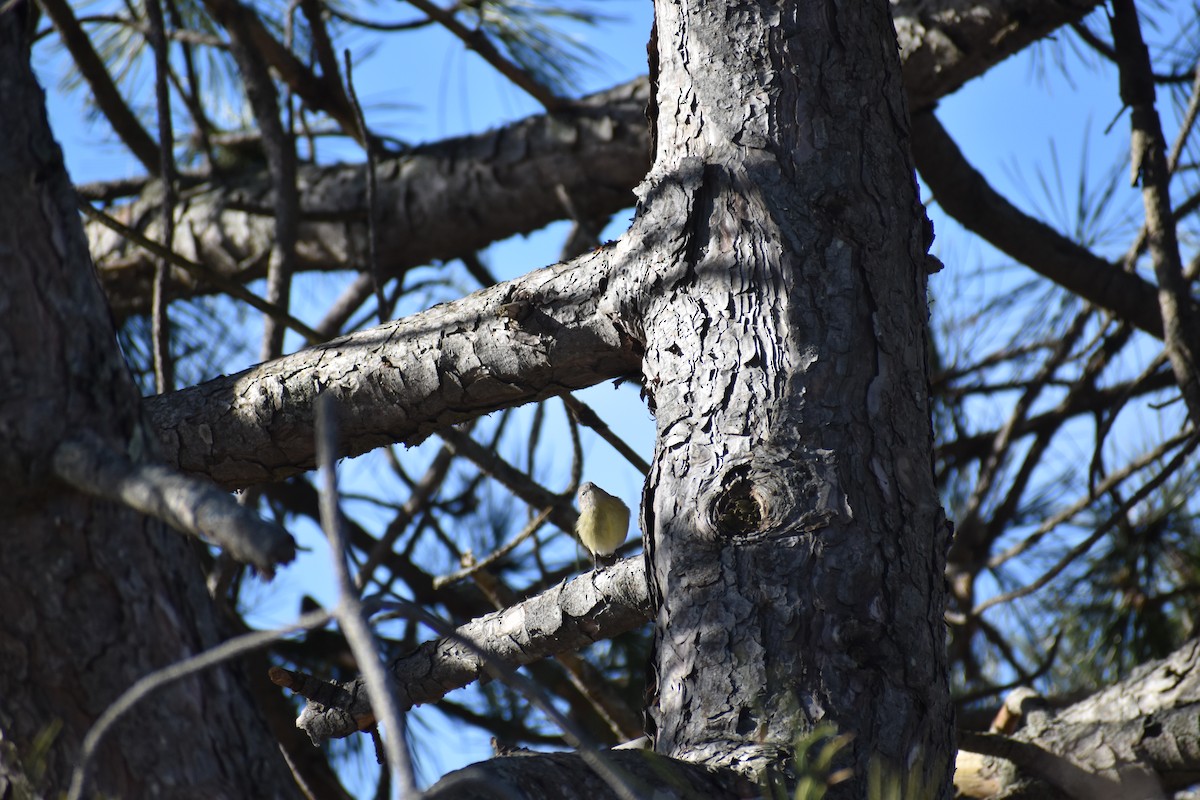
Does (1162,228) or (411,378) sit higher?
(1162,228)

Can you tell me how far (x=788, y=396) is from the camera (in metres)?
1.09

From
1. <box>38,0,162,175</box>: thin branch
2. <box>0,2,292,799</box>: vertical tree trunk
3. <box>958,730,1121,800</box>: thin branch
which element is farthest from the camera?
<box>38,0,162,175</box>: thin branch

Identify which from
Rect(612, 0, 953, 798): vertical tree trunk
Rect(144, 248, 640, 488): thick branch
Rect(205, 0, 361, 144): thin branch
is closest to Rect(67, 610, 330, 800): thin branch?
Rect(612, 0, 953, 798): vertical tree trunk

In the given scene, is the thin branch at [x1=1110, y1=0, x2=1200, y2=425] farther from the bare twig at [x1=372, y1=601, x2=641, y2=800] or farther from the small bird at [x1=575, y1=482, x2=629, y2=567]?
the bare twig at [x1=372, y1=601, x2=641, y2=800]

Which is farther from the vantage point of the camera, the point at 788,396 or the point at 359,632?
the point at 788,396

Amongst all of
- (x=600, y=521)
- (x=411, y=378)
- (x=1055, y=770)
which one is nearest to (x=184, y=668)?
(x=411, y=378)

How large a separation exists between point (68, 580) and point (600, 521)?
127 centimetres

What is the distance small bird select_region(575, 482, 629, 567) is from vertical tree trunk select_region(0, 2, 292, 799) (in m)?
1.21

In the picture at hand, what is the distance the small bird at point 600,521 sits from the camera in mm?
1884

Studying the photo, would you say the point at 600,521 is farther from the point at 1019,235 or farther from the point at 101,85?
the point at 101,85

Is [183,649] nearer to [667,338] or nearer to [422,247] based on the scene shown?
[667,338]

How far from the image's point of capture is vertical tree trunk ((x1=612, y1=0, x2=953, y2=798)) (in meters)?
1.00

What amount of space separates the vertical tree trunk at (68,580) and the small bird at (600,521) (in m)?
1.21

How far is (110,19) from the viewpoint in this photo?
2.49m
